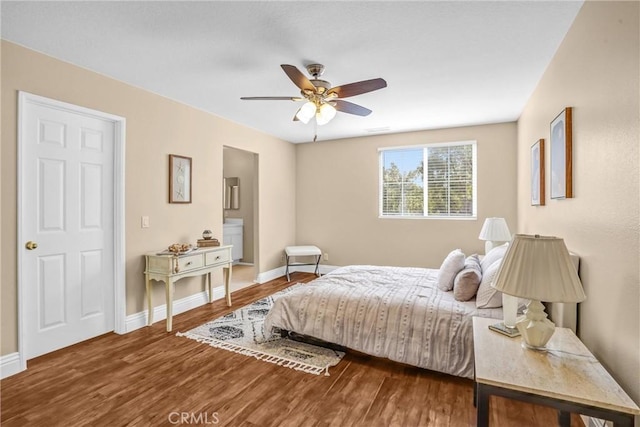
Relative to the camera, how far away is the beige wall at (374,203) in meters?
4.71

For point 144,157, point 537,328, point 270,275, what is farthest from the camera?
point 270,275

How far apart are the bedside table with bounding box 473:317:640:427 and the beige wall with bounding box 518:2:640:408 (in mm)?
161

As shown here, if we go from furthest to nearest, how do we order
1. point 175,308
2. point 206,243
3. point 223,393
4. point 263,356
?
point 206,243 → point 175,308 → point 263,356 → point 223,393

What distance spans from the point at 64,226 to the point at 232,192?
4389 millimetres

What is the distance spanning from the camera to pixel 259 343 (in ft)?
9.84

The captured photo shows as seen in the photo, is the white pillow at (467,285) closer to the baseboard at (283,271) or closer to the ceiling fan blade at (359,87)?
the ceiling fan blade at (359,87)

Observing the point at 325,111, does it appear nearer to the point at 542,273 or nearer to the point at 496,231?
the point at 542,273

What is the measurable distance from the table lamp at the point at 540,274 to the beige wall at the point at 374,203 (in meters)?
3.58

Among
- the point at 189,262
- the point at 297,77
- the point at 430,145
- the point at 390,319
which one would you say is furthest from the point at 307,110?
the point at 430,145

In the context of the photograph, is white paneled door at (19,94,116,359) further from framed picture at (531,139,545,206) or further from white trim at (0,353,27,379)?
framed picture at (531,139,545,206)

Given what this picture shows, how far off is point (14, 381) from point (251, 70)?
9.96 feet

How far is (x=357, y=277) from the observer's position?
334cm

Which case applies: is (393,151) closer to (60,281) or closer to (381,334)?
(381,334)

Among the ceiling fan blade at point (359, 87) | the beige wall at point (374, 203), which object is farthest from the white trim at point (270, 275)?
the ceiling fan blade at point (359, 87)
